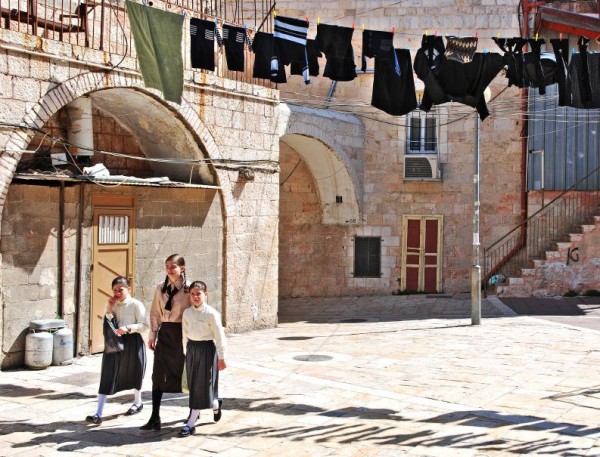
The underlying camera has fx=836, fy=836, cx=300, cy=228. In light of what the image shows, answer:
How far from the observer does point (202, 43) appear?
1323 cm

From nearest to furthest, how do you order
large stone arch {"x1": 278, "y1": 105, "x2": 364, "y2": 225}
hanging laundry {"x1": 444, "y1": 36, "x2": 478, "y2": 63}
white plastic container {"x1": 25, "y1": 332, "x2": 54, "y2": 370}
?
white plastic container {"x1": 25, "y1": 332, "x2": 54, "y2": 370} < hanging laundry {"x1": 444, "y1": 36, "x2": 478, "y2": 63} < large stone arch {"x1": 278, "y1": 105, "x2": 364, "y2": 225}

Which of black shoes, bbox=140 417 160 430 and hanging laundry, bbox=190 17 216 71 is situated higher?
hanging laundry, bbox=190 17 216 71

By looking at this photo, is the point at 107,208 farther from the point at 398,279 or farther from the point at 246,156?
the point at 398,279

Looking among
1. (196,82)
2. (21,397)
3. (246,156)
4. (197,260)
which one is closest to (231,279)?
(197,260)

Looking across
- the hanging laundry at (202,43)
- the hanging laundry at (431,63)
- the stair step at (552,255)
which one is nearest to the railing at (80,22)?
the hanging laundry at (202,43)

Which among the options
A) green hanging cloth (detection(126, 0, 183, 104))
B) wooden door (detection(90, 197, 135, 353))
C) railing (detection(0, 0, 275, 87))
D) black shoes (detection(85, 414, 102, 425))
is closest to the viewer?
black shoes (detection(85, 414, 102, 425))

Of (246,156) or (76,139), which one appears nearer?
(76,139)

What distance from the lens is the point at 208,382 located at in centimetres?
805

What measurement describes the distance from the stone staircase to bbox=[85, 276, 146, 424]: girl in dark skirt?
12.9 m

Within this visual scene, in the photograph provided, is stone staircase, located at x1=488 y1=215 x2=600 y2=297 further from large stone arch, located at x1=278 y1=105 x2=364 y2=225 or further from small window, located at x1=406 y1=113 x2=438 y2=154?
large stone arch, located at x1=278 y1=105 x2=364 y2=225

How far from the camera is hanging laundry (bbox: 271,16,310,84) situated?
1393 centimetres

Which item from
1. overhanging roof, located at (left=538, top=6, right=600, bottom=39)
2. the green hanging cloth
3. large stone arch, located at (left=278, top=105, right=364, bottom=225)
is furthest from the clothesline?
overhanging roof, located at (left=538, top=6, right=600, bottom=39)

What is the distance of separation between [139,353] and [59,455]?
61.3 inches

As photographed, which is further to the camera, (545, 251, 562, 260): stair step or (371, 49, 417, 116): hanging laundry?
(545, 251, 562, 260): stair step
